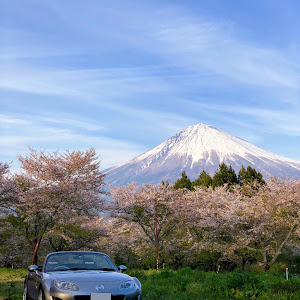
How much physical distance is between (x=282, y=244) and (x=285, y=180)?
230 inches

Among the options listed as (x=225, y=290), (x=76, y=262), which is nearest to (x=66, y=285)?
(x=76, y=262)

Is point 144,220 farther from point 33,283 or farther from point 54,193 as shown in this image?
point 33,283

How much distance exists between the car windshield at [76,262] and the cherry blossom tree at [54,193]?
19.6m

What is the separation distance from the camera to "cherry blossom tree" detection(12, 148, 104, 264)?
91.0ft

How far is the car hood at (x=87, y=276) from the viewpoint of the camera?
680cm

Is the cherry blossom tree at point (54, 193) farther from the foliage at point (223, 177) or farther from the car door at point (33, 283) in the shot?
the foliage at point (223, 177)

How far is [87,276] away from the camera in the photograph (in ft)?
22.7

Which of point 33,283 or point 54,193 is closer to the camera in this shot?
point 33,283

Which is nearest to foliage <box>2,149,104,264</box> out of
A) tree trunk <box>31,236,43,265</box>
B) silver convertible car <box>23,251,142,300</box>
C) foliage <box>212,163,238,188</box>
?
tree trunk <box>31,236,43,265</box>

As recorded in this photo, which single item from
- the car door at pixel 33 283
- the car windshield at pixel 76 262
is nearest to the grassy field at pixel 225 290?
the car door at pixel 33 283

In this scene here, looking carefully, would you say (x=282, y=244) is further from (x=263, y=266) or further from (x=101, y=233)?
(x=101, y=233)

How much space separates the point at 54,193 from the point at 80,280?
22.3 meters

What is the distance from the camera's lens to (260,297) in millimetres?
8609

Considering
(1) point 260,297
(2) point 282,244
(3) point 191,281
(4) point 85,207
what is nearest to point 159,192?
(4) point 85,207
